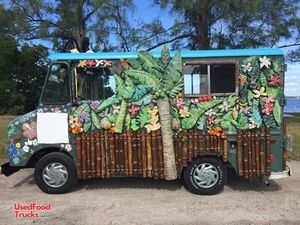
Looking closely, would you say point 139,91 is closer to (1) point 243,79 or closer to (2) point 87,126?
(2) point 87,126

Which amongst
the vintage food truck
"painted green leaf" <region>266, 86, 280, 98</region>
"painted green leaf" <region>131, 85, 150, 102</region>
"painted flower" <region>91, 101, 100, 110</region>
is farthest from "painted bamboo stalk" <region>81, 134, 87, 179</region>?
"painted green leaf" <region>266, 86, 280, 98</region>

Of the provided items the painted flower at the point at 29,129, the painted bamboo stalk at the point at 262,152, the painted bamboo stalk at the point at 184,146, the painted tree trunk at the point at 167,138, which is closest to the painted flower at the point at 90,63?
the painted tree trunk at the point at 167,138

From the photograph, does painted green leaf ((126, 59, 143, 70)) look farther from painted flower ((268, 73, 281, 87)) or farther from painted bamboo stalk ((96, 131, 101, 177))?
painted flower ((268, 73, 281, 87))

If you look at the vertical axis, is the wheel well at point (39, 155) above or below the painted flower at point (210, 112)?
below

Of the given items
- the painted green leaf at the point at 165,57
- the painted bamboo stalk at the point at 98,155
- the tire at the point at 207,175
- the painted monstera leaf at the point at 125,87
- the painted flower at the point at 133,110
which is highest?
the painted green leaf at the point at 165,57

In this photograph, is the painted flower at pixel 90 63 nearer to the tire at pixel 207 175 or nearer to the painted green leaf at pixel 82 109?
the painted green leaf at pixel 82 109

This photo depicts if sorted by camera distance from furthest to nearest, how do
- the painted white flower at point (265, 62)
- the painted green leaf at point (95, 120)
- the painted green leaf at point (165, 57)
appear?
the painted green leaf at point (95, 120), the painted green leaf at point (165, 57), the painted white flower at point (265, 62)

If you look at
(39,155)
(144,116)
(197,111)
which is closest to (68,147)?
(39,155)

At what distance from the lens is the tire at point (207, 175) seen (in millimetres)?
7465

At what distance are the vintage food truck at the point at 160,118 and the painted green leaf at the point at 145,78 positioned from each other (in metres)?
0.02

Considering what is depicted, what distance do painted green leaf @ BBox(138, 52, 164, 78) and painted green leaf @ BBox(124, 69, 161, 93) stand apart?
0.07 metres

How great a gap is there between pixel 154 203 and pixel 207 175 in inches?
42.4

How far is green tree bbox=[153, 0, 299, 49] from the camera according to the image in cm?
1766

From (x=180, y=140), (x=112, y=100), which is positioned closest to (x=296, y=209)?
(x=180, y=140)
